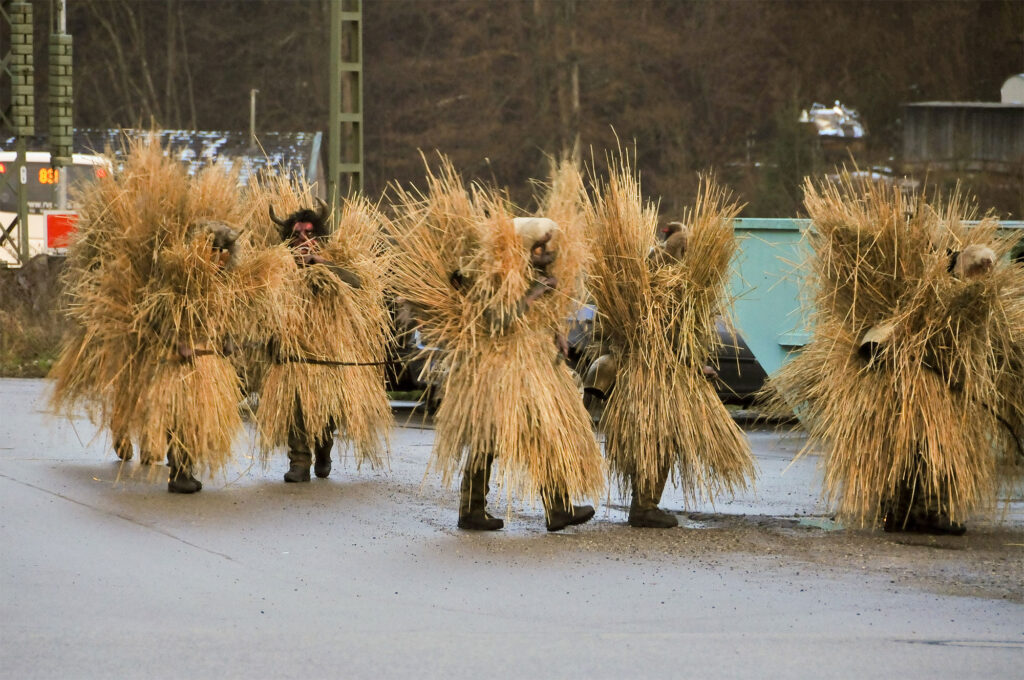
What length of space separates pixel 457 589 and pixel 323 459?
11.9 feet

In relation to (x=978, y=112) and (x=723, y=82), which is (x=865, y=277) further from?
(x=723, y=82)

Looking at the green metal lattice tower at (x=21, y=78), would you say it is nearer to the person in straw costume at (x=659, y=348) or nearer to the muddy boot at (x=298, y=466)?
the muddy boot at (x=298, y=466)

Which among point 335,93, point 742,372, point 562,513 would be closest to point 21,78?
point 335,93

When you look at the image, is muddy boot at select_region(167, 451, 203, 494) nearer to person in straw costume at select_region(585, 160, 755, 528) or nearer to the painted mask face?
the painted mask face

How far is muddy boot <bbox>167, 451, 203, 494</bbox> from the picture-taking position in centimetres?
957

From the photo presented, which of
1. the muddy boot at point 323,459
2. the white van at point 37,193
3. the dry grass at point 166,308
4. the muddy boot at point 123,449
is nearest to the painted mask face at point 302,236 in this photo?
the dry grass at point 166,308

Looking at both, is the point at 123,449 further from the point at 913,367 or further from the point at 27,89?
the point at 27,89

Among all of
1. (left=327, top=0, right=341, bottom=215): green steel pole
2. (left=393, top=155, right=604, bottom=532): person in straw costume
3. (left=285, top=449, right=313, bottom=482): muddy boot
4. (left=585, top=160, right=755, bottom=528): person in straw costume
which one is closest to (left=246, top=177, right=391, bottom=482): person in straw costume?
(left=285, top=449, right=313, bottom=482): muddy boot

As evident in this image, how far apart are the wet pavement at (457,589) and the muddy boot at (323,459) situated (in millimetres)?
378

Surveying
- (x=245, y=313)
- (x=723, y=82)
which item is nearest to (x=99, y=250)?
(x=245, y=313)

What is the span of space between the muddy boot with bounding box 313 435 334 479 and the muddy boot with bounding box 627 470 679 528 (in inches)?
105

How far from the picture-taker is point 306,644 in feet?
20.1

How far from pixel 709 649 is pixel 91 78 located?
47.4 metres

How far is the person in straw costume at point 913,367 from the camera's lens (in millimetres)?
8508
